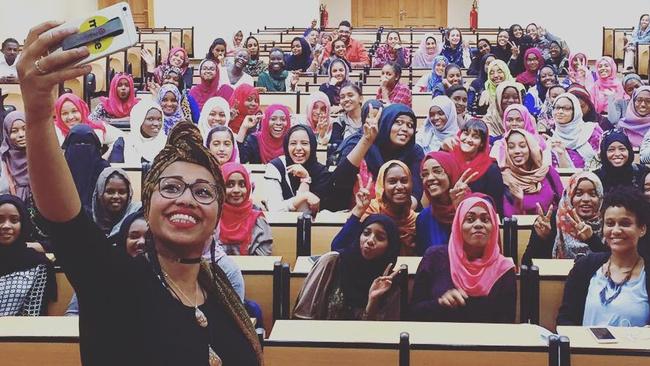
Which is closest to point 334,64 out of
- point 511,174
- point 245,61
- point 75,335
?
point 245,61

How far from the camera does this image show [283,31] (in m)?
15.1

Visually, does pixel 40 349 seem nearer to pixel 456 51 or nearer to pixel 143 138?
pixel 143 138

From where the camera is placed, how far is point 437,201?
13.4 ft

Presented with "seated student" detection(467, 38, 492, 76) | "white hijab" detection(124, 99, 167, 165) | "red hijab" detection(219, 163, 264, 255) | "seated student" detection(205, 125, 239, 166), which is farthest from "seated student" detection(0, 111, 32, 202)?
"seated student" detection(467, 38, 492, 76)

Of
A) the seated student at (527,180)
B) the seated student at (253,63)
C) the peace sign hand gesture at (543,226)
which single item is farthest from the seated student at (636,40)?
the peace sign hand gesture at (543,226)

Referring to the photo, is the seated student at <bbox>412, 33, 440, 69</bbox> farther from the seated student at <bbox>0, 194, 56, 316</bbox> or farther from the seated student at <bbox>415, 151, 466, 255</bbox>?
the seated student at <bbox>0, 194, 56, 316</bbox>

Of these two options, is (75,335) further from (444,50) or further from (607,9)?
(607,9)

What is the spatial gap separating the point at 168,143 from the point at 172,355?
333 millimetres

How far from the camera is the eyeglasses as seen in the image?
1242mm

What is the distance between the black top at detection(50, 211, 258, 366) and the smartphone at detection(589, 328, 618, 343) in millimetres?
1831

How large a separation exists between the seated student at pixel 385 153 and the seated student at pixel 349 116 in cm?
162

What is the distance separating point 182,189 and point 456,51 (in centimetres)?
1066

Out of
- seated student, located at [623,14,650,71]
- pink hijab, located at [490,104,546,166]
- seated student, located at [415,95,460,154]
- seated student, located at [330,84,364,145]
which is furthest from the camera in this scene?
seated student, located at [623,14,650,71]

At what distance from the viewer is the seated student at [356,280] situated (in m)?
3.35
